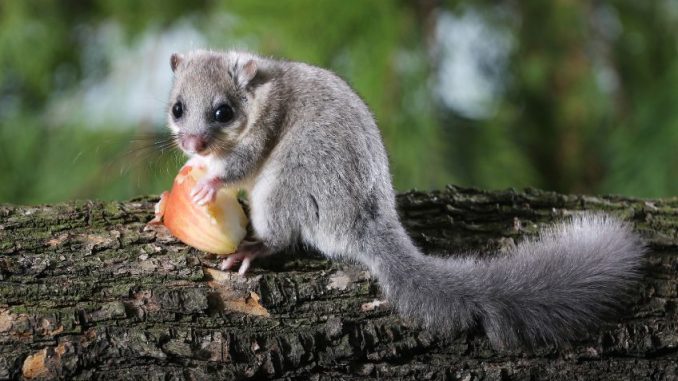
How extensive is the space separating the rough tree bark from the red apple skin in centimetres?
5

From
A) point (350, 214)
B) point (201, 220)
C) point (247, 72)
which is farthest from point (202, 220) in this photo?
point (247, 72)

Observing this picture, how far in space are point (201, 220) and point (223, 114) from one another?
558mm

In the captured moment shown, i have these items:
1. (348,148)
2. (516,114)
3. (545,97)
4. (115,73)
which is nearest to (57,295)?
(348,148)

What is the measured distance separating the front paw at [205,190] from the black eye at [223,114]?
25 centimetres

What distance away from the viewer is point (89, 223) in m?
2.77

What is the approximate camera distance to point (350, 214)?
2875 mm

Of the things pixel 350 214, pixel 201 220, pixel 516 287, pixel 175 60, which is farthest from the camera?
pixel 175 60

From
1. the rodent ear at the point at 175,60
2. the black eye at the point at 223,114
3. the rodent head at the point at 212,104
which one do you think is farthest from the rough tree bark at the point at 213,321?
the rodent ear at the point at 175,60

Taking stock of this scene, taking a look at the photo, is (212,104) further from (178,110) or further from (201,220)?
(201,220)

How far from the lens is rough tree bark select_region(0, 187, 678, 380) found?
234 centimetres

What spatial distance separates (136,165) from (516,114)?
7.59 ft

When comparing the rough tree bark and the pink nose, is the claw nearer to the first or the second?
the rough tree bark

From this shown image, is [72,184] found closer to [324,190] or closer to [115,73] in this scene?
[115,73]

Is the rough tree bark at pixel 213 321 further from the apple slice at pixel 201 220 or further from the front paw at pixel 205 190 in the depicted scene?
the front paw at pixel 205 190
